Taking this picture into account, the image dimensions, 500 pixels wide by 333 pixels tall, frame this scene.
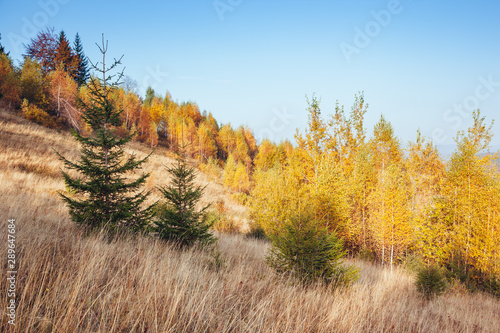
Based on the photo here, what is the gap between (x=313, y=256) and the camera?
468 cm

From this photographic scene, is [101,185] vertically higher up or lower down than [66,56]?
lower down

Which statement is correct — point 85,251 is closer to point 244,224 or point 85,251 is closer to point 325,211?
point 325,211

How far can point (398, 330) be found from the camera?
3.31 metres

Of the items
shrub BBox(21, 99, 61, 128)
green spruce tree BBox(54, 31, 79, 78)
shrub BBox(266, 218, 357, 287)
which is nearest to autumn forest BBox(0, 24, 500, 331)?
shrub BBox(266, 218, 357, 287)

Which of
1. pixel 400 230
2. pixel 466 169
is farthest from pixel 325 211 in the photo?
pixel 466 169

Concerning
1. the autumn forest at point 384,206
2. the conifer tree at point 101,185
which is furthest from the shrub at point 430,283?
the conifer tree at point 101,185

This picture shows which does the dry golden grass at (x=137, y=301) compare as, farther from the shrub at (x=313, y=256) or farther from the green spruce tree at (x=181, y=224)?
the green spruce tree at (x=181, y=224)

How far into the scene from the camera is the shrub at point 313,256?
15.0 feet

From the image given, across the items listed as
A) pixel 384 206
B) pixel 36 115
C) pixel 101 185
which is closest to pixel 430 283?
pixel 384 206

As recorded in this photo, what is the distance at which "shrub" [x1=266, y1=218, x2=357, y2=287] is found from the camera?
15.0 ft

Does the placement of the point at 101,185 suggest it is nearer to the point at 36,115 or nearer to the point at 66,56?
the point at 36,115

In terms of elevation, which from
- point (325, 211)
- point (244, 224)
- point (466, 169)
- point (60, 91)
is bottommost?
point (244, 224)

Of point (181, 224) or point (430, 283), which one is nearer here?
point (181, 224)

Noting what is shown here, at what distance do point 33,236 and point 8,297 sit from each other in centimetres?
185
